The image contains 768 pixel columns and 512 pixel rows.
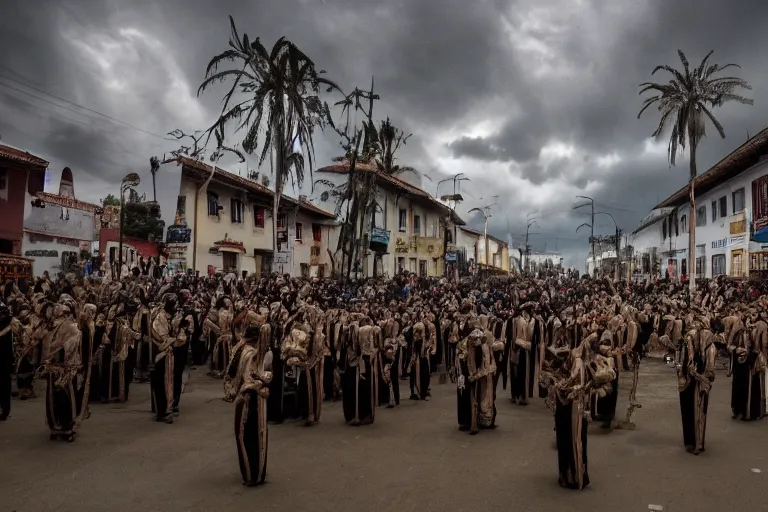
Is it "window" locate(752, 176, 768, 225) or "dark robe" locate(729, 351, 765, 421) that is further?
"window" locate(752, 176, 768, 225)

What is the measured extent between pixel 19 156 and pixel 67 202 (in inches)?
161

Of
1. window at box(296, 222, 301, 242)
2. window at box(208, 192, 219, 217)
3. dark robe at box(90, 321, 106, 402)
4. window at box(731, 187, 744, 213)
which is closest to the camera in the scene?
dark robe at box(90, 321, 106, 402)

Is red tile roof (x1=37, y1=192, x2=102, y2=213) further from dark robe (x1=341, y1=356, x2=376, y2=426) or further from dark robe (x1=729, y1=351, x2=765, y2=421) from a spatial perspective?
dark robe (x1=729, y1=351, x2=765, y2=421)

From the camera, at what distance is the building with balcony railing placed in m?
23.2

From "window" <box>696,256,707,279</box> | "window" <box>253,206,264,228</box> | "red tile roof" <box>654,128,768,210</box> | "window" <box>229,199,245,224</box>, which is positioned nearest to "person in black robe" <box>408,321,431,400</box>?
"red tile roof" <box>654,128,768,210</box>

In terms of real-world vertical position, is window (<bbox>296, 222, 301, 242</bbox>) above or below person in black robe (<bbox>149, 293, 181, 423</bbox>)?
above

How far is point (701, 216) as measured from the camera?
3331cm

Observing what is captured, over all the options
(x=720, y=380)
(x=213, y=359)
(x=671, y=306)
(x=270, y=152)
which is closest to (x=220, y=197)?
(x=270, y=152)

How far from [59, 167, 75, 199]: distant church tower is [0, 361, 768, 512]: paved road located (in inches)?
728

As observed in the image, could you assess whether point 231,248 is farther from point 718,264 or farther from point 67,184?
point 718,264

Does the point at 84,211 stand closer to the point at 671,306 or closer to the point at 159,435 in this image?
the point at 159,435

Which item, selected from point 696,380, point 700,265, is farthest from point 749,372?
point 700,265

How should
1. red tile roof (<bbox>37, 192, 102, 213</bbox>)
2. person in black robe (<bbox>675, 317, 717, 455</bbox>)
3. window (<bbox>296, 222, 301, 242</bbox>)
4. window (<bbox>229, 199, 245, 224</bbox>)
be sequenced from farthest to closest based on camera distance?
window (<bbox>296, 222, 301, 242</bbox>), window (<bbox>229, 199, 245, 224</bbox>), red tile roof (<bbox>37, 192, 102, 213</bbox>), person in black robe (<bbox>675, 317, 717, 455</bbox>)

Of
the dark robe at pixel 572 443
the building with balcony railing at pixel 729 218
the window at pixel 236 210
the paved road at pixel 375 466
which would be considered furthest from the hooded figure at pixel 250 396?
the window at pixel 236 210
